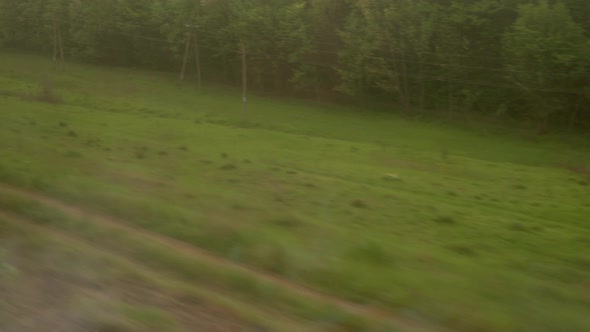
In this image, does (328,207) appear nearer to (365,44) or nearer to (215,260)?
(215,260)

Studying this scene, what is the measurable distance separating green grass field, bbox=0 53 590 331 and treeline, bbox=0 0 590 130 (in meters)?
4.87

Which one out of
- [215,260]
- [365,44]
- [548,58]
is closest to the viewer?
[215,260]

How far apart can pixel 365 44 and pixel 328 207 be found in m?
27.2

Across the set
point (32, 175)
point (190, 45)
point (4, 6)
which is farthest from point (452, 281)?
point (4, 6)

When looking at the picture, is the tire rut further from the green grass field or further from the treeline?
the treeline

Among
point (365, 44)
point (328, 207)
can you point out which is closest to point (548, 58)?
point (365, 44)

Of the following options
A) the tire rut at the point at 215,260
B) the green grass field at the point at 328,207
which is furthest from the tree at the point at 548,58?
the tire rut at the point at 215,260

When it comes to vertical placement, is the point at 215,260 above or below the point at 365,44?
below

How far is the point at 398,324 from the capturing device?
598 centimetres

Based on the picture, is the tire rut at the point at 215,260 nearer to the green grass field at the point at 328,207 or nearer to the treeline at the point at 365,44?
the green grass field at the point at 328,207

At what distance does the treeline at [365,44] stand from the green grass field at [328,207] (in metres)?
4.87

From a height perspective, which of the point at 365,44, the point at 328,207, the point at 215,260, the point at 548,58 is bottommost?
the point at 328,207

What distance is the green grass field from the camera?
6805mm

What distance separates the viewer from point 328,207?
42.9 ft
